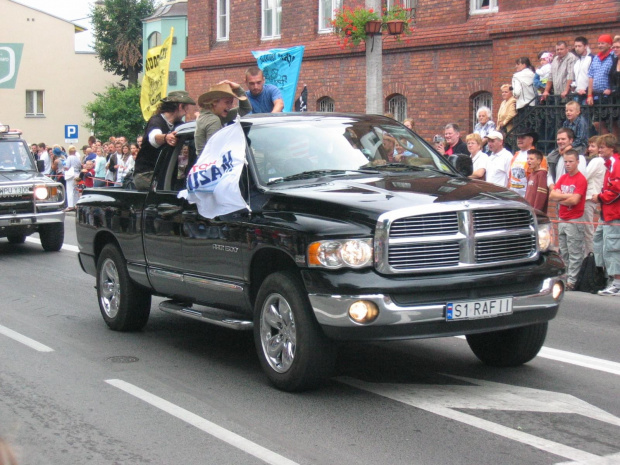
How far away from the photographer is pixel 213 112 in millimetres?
8141

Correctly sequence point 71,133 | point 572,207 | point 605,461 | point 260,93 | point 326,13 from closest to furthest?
point 605,461, point 260,93, point 572,207, point 326,13, point 71,133

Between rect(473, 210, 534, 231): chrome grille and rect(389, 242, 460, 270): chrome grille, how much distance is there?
251 mm

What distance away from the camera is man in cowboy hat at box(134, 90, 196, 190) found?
28.3 feet

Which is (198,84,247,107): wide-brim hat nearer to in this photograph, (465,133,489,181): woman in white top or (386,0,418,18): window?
(465,133,489,181): woman in white top

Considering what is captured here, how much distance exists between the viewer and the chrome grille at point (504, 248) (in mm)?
6449

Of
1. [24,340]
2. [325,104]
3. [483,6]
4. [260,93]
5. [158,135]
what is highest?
[483,6]

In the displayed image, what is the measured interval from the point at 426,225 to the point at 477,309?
Answer: 62cm

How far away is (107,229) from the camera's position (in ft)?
29.9

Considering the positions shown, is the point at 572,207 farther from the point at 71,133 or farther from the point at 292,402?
the point at 71,133

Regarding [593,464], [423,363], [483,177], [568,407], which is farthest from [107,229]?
[483,177]

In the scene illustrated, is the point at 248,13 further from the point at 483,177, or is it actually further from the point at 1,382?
the point at 1,382

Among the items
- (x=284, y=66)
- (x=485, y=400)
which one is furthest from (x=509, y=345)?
(x=284, y=66)

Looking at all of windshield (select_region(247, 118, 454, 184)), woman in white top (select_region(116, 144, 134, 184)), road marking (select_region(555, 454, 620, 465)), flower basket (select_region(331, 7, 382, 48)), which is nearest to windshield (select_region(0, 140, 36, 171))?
woman in white top (select_region(116, 144, 134, 184))

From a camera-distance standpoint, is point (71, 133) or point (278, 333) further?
point (71, 133)
